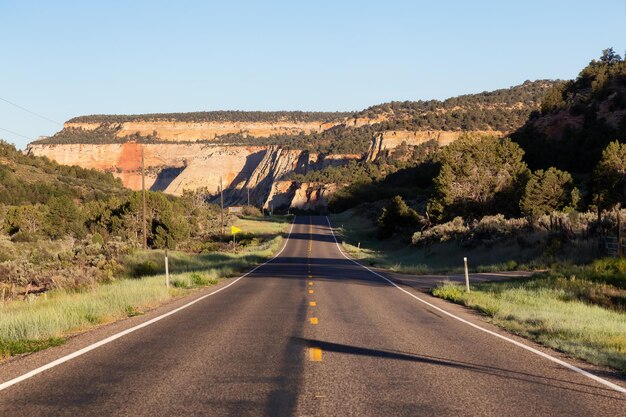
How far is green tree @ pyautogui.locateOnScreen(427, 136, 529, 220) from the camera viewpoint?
57812mm

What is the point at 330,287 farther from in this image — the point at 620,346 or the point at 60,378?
the point at 60,378

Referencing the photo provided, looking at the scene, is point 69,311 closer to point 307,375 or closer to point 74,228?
point 307,375

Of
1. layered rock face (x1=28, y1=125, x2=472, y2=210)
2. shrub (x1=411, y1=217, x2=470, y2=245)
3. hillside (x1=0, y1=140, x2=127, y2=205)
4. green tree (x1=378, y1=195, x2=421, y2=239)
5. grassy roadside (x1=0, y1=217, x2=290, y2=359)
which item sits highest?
layered rock face (x1=28, y1=125, x2=472, y2=210)

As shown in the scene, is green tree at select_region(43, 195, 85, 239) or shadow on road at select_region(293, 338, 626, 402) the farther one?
green tree at select_region(43, 195, 85, 239)

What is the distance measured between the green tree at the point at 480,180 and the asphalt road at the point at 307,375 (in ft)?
153

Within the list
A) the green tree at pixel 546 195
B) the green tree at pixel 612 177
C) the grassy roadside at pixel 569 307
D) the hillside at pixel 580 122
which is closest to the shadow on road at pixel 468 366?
the grassy roadside at pixel 569 307

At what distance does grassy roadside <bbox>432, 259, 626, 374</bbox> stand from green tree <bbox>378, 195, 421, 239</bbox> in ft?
158

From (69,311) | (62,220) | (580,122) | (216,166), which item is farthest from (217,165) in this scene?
(69,311)

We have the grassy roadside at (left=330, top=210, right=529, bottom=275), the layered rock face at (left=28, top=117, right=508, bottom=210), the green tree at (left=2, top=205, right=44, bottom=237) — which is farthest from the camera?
the layered rock face at (left=28, top=117, right=508, bottom=210)

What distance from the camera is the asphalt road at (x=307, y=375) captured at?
615 centimetres

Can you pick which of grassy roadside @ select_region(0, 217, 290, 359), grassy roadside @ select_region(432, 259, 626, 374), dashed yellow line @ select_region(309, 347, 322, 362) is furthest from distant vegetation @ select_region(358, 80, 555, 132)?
dashed yellow line @ select_region(309, 347, 322, 362)

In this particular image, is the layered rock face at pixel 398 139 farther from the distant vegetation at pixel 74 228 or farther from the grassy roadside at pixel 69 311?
the grassy roadside at pixel 69 311

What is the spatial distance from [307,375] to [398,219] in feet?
227

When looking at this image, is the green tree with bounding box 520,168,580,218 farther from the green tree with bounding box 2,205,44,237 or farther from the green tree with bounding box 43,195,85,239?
the green tree with bounding box 2,205,44,237
